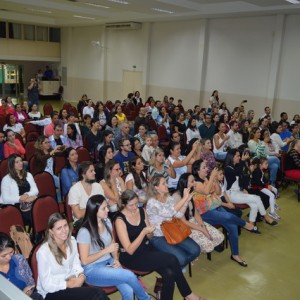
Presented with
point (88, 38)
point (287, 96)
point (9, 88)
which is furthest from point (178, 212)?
point (9, 88)

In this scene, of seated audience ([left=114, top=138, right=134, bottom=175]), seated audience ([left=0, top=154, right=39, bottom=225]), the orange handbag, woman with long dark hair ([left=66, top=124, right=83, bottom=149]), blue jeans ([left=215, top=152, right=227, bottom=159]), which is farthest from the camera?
blue jeans ([left=215, top=152, right=227, bottom=159])

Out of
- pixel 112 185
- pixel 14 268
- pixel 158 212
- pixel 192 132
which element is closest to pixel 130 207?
pixel 158 212

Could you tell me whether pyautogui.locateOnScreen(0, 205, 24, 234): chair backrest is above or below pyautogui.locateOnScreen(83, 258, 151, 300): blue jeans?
above

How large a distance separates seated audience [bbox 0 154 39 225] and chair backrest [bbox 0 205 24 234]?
709 mm

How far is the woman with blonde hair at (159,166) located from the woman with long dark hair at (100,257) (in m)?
2.06

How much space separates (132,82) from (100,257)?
1547 centimetres

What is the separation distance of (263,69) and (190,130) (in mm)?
6007

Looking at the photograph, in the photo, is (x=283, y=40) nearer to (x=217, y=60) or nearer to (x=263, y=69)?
(x=263, y=69)

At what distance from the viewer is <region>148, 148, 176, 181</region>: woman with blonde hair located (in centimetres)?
526

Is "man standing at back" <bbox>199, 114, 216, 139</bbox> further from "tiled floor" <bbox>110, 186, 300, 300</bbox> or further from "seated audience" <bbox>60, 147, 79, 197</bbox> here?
"seated audience" <bbox>60, 147, 79, 197</bbox>

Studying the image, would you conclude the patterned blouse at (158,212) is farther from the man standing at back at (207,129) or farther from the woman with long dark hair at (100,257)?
the man standing at back at (207,129)

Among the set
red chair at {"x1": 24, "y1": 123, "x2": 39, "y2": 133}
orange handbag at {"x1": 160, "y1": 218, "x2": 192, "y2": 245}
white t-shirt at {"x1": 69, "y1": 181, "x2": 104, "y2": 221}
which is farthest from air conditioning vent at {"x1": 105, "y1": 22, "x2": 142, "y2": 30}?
orange handbag at {"x1": 160, "y1": 218, "x2": 192, "y2": 245}

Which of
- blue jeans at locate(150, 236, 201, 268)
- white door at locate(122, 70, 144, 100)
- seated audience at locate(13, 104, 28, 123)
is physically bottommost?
blue jeans at locate(150, 236, 201, 268)

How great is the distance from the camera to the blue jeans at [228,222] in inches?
177
